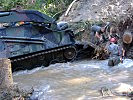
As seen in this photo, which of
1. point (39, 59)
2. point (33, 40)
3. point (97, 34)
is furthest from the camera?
point (97, 34)

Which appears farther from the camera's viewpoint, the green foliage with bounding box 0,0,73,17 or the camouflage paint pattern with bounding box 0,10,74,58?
the green foliage with bounding box 0,0,73,17

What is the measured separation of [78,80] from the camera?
10070mm

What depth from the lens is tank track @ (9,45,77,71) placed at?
38.1 ft

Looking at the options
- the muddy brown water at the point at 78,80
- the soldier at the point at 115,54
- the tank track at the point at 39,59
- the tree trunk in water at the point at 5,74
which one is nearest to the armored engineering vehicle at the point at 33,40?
the tank track at the point at 39,59

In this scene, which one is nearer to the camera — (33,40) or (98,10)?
(33,40)

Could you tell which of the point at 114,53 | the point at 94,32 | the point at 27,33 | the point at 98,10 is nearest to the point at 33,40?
the point at 27,33

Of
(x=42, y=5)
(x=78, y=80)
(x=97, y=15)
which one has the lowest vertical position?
(x=78, y=80)

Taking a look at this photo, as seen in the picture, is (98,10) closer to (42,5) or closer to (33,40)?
(42,5)

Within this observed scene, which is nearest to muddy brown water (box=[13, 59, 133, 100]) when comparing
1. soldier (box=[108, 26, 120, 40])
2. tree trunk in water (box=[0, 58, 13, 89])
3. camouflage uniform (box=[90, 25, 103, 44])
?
tree trunk in water (box=[0, 58, 13, 89])

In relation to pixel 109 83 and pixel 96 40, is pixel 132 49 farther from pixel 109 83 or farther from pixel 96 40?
pixel 109 83

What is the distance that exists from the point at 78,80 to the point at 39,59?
2.54 metres

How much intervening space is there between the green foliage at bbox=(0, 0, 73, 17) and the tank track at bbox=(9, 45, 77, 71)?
4.93 meters

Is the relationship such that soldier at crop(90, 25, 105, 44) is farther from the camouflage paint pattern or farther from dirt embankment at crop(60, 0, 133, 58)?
the camouflage paint pattern

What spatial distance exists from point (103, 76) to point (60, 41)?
9.26ft
